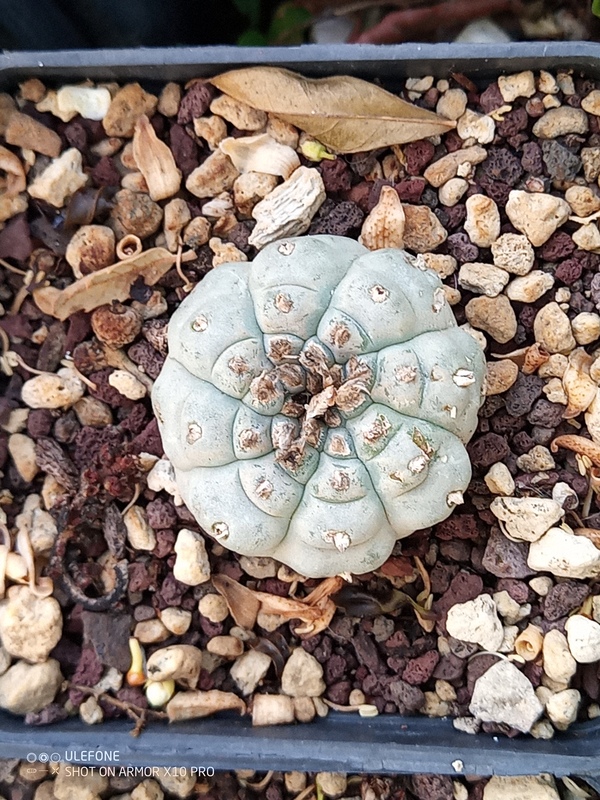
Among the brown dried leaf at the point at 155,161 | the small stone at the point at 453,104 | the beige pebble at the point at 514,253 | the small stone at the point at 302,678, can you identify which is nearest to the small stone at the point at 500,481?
the beige pebble at the point at 514,253

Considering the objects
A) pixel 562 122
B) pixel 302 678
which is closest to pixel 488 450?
pixel 302 678

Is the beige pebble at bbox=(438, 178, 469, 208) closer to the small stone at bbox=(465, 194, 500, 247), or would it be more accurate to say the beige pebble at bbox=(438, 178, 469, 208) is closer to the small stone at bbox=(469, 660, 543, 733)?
the small stone at bbox=(465, 194, 500, 247)

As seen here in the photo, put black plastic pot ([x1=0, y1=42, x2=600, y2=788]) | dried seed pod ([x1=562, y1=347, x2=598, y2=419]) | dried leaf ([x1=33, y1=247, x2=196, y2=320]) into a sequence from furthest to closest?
dried leaf ([x1=33, y1=247, x2=196, y2=320])
dried seed pod ([x1=562, y1=347, x2=598, y2=419])
black plastic pot ([x1=0, y1=42, x2=600, y2=788])

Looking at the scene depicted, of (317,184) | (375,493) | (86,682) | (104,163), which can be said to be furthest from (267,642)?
(104,163)

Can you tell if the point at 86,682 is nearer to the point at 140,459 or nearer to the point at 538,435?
the point at 140,459

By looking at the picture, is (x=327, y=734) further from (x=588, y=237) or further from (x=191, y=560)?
(x=588, y=237)

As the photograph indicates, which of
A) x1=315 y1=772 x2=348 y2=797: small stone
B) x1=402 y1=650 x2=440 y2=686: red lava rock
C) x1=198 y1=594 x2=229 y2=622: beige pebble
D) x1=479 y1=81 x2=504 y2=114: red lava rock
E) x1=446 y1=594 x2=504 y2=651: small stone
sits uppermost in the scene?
x1=479 y1=81 x2=504 y2=114: red lava rock

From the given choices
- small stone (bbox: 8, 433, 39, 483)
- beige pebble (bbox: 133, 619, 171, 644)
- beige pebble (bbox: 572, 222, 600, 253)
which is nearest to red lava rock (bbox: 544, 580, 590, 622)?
beige pebble (bbox: 572, 222, 600, 253)

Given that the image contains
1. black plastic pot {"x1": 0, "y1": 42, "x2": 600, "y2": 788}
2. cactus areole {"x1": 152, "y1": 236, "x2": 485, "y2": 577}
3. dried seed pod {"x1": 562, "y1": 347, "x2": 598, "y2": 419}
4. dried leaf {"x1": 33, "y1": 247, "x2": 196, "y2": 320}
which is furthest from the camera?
dried leaf {"x1": 33, "y1": 247, "x2": 196, "y2": 320}

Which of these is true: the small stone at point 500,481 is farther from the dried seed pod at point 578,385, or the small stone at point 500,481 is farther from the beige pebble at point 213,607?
the beige pebble at point 213,607

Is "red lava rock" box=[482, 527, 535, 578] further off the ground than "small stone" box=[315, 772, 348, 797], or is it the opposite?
"red lava rock" box=[482, 527, 535, 578]
